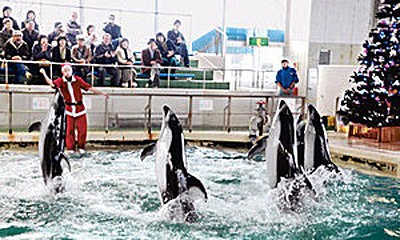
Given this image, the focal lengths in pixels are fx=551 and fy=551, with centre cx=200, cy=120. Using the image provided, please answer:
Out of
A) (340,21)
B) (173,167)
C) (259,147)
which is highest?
(340,21)

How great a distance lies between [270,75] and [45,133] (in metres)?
12.2

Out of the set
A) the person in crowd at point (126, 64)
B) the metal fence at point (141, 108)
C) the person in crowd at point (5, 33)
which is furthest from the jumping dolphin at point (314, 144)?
the person in crowd at point (5, 33)

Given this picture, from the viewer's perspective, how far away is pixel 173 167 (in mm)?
5094

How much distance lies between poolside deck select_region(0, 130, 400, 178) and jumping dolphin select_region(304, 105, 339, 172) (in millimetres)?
2070

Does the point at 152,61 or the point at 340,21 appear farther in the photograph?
the point at 340,21

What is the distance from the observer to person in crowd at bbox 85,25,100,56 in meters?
13.6

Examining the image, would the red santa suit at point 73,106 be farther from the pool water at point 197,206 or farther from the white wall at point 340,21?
the white wall at point 340,21

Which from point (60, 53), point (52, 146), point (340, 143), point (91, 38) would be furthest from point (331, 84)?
point (52, 146)

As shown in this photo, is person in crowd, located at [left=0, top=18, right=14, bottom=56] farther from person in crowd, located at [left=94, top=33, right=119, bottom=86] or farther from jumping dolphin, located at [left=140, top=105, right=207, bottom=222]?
jumping dolphin, located at [left=140, top=105, right=207, bottom=222]

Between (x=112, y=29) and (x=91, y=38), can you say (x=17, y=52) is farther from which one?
(x=112, y=29)

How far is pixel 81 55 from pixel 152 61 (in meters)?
1.90

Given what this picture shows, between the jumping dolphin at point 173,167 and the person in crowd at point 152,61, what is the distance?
838 cm

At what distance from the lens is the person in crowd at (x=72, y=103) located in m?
8.95

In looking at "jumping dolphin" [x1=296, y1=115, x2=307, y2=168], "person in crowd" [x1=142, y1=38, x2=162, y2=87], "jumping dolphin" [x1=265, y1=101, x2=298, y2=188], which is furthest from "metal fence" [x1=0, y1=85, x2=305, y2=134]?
"jumping dolphin" [x1=265, y1=101, x2=298, y2=188]
